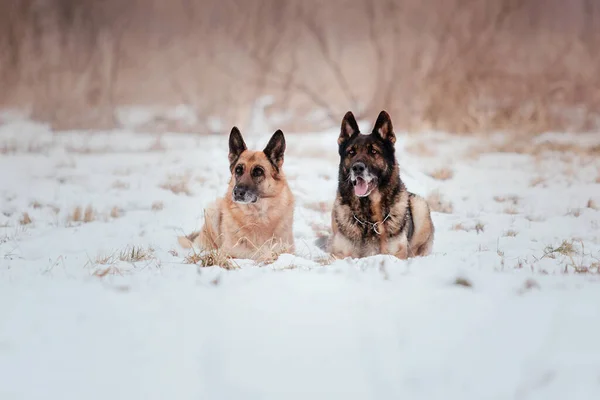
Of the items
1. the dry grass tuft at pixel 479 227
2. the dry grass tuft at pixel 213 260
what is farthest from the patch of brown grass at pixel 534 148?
the dry grass tuft at pixel 213 260

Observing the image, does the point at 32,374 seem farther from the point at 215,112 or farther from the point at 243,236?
the point at 215,112

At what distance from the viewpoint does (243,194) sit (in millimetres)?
4859

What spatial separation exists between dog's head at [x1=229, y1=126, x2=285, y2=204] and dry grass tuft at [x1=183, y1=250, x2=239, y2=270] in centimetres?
117

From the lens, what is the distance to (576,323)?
8.31 ft

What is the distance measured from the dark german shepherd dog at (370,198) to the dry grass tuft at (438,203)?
2.01 m

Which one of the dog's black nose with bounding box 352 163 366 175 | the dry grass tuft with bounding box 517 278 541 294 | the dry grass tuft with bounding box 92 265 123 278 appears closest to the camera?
the dry grass tuft with bounding box 517 278 541 294

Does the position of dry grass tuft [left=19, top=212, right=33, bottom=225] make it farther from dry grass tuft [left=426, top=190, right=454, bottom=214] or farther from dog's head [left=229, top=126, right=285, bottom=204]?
dry grass tuft [left=426, top=190, right=454, bottom=214]

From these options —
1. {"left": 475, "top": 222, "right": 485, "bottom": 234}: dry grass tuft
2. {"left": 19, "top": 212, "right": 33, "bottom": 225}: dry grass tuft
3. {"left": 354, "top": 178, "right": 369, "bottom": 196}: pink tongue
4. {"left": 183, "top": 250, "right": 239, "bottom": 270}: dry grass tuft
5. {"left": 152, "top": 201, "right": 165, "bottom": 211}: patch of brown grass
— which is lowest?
{"left": 183, "top": 250, "right": 239, "bottom": 270}: dry grass tuft

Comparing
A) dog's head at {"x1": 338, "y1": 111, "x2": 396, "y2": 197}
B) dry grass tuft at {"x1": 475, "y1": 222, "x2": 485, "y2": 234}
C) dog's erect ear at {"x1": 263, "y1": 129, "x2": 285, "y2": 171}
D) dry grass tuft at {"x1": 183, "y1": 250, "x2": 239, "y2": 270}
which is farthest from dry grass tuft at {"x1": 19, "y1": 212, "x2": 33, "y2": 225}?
dry grass tuft at {"x1": 475, "y1": 222, "x2": 485, "y2": 234}

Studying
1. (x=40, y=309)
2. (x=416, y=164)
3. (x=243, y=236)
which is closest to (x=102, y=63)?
(x=416, y=164)

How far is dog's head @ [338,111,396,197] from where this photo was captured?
444 centimetres

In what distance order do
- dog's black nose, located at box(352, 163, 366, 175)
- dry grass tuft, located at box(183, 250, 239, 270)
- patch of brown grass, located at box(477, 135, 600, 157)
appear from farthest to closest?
patch of brown grass, located at box(477, 135, 600, 157) < dog's black nose, located at box(352, 163, 366, 175) < dry grass tuft, located at box(183, 250, 239, 270)

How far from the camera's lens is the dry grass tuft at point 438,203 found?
21.9 feet

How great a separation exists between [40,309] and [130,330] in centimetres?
52
